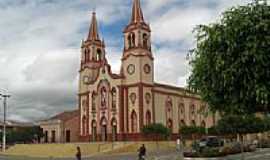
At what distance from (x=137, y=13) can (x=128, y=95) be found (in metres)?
12.4

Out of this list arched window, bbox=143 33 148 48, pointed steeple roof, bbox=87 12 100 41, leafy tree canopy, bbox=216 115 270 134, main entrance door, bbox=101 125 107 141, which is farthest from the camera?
pointed steeple roof, bbox=87 12 100 41

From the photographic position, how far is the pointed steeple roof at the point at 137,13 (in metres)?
70.2

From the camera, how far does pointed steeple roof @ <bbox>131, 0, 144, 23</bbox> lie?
70.2 m

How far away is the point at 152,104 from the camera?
68750mm

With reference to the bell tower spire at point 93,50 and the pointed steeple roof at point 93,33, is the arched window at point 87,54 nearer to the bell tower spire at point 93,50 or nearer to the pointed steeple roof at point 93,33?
the bell tower spire at point 93,50

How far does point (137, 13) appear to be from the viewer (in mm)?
70312

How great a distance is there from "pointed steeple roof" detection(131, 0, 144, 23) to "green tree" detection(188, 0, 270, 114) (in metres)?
50.6

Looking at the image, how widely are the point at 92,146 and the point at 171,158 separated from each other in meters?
20.7

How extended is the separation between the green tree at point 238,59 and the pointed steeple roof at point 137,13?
166ft

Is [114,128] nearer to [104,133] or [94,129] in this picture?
[104,133]

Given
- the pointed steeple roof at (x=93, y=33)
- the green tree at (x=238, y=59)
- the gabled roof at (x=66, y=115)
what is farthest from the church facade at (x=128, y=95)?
the green tree at (x=238, y=59)

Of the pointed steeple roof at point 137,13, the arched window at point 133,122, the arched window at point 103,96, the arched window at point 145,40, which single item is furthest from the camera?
the arched window at point 103,96

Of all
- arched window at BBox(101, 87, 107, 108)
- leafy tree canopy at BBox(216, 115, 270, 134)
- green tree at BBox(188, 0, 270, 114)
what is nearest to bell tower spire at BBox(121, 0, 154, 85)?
arched window at BBox(101, 87, 107, 108)

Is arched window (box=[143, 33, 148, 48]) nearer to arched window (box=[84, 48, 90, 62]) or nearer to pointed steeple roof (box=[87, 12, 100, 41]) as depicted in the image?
pointed steeple roof (box=[87, 12, 100, 41])
